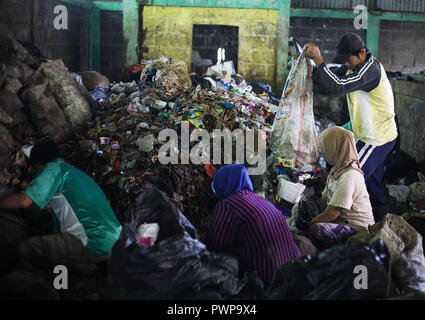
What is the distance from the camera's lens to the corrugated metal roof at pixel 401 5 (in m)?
10.2

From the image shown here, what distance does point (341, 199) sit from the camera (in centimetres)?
321

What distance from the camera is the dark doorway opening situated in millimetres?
9461

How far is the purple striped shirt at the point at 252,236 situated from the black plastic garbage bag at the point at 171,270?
0.39 feet

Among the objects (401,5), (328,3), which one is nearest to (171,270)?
(328,3)

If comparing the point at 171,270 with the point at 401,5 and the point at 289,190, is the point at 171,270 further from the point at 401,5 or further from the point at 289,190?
the point at 401,5

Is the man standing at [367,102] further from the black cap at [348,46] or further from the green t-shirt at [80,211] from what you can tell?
the green t-shirt at [80,211]

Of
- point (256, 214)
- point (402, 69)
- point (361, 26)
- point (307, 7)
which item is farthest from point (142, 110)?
point (402, 69)

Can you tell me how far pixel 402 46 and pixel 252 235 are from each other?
371 inches

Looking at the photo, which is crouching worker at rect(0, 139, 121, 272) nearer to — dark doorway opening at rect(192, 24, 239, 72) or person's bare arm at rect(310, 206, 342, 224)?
person's bare arm at rect(310, 206, 342, 224)

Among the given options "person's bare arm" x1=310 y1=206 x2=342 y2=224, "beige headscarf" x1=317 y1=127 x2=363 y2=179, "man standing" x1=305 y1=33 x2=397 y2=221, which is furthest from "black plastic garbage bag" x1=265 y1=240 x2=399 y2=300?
"man standing" x1=305 y1=33 x2=397 y2=221

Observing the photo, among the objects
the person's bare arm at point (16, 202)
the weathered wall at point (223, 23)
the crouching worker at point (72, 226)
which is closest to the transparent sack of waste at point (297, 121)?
the crouching worker at point (72, 226)

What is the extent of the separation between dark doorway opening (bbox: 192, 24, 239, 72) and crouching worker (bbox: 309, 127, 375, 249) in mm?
6381
